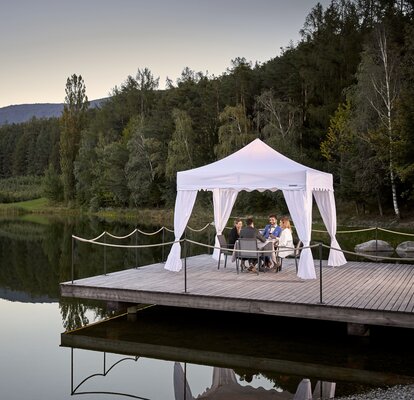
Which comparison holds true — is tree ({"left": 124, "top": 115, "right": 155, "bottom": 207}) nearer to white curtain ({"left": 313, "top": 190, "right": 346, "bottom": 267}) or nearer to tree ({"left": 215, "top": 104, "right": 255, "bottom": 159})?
tree ({"left": 215, "top": 104, "right": 255, "bottom": 159})

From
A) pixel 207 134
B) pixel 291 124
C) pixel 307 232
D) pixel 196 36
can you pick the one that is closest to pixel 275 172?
pixel 307 232

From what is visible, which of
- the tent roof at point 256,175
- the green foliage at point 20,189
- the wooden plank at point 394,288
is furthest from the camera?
the green foliage at point 20,189

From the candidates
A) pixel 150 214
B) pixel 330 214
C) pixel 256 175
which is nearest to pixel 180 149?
pixel 150 214

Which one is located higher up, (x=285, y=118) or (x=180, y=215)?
(x=285, y=118)

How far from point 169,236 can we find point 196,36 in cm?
1493

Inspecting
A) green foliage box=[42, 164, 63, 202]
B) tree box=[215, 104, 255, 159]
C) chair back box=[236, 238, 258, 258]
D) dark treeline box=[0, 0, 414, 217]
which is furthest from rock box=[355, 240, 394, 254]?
green foliage box=[42, 164, 63, 202]

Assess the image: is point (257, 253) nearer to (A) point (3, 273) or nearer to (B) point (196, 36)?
(A) point (3, 273)

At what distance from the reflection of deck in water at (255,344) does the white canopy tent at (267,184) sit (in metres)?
2.03

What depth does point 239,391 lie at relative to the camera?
967 cm

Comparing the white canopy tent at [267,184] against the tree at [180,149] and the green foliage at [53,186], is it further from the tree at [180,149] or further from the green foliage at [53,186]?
the green foliage at [53,186]

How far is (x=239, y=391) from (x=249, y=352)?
74.1 inches

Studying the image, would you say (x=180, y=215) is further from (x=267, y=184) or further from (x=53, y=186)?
(x=53, y=186)

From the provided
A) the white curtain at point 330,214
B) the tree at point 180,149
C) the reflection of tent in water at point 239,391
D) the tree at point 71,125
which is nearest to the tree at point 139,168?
the tree at point 180,149

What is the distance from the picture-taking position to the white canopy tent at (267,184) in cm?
1484
